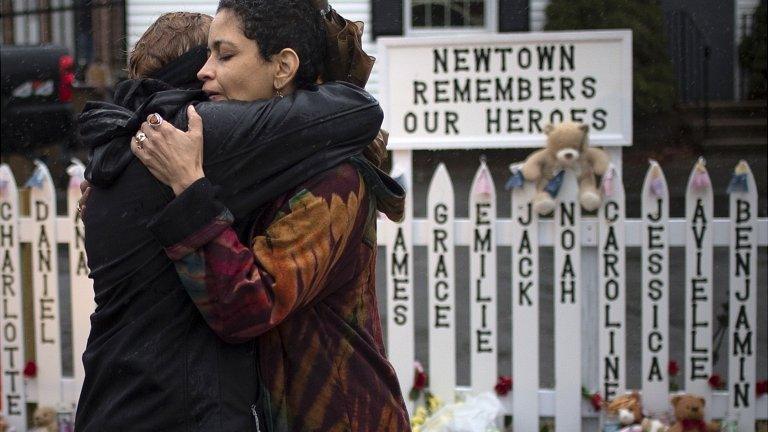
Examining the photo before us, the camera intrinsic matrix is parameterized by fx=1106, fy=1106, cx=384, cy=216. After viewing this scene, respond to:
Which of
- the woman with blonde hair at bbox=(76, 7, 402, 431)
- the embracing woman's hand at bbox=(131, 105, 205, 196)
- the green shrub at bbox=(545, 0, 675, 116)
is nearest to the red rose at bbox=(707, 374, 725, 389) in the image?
the woman with blonde hair at bbox=(76, 7, 402, 431)

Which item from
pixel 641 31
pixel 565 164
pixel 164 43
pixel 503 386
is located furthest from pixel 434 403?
pixel 641 31

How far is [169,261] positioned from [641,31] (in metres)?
11.7

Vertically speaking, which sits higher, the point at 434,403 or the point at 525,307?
the point at 525,307

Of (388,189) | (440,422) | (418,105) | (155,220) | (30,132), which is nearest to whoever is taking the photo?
(155,220)

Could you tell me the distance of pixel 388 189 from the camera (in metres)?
1.91

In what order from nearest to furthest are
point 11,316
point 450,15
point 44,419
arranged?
1. point 44,419
2. point 11,316
3. point 450,15

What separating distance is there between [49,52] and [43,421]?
842 cm

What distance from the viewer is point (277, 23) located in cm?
181

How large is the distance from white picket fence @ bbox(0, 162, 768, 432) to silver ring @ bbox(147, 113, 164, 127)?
280 cm

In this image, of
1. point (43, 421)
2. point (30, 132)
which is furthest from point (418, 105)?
point (30, 132)

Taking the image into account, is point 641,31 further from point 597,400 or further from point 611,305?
point 597,400

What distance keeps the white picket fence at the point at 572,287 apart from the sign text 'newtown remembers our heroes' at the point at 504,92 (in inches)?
13.8

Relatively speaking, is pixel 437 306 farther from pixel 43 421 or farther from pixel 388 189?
pixel 388 189

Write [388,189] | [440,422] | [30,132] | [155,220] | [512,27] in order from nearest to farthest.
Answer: [155,220] < [388,189] < [440,422] < [30,132] < [512,27]
